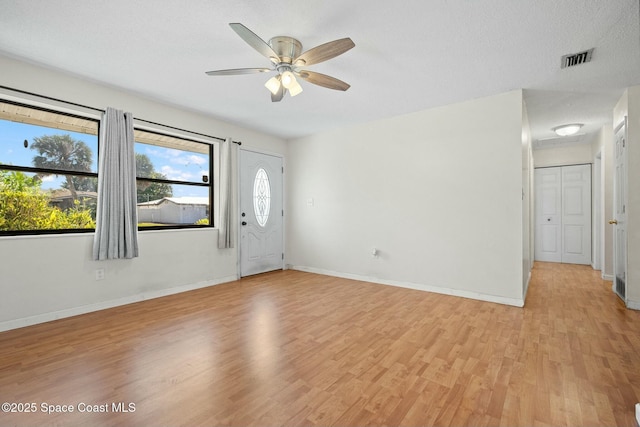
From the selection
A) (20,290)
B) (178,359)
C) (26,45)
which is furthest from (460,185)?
(20,290)

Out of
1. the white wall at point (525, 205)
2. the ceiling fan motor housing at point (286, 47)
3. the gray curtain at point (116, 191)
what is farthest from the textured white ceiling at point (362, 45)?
the gray curtain at point (116, 191)

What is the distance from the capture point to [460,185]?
397 cm

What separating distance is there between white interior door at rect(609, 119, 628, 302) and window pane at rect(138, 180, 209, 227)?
5938mm

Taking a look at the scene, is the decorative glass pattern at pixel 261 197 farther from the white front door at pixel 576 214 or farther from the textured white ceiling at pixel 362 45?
the white front door at pixel 576 214

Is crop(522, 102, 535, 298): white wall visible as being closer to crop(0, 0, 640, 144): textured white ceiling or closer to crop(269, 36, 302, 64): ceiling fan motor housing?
crop(0, 0, 640, 144): textured white ceiling

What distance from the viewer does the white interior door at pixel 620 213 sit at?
362cm

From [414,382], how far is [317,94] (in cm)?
330

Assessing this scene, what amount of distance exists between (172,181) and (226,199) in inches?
33.2

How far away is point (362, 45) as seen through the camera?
2592mm

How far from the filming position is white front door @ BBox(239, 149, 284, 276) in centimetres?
523

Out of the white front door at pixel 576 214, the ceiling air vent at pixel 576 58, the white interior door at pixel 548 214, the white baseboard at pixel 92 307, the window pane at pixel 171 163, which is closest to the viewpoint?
the ceiling air vent at pixel 576 58

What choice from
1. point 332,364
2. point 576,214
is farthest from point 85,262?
point 576,214

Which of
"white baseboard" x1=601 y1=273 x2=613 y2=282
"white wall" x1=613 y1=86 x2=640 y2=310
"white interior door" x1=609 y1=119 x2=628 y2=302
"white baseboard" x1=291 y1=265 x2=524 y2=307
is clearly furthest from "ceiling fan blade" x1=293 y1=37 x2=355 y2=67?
"white baseboard" x1=601 y1=273 x2=613 y2=282

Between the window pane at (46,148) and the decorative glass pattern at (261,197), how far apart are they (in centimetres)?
250
